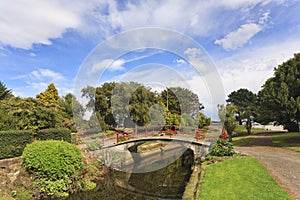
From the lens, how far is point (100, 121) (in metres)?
21.3

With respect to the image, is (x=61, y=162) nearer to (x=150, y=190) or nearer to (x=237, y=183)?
(x=150, y=190)

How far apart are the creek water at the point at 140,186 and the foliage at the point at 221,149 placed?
7.10ft

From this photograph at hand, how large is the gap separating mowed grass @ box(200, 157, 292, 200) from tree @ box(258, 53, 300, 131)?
18.6 feet

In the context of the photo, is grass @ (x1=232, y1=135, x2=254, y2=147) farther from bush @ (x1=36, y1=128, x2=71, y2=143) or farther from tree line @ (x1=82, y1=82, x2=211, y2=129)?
bush @ (x1=36, y1=128, x2=71, y2=143)

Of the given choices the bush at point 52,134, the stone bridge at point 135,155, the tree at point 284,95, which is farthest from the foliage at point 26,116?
the tree at point 284,95

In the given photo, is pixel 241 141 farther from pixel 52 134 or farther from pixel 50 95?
pixel 50 95

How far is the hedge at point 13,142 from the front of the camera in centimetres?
898

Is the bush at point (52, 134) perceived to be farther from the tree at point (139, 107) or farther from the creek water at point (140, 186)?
the tree at point (139, 107)

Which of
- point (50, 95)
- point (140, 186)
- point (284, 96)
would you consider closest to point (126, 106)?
point (140, 186)

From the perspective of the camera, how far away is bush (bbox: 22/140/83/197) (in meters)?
8.44

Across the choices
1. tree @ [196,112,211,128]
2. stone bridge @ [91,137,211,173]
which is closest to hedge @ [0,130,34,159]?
stone bridge @ [91,137,211,173]

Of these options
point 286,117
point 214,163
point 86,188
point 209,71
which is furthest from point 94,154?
Result: point 286,117

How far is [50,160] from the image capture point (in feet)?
27.9

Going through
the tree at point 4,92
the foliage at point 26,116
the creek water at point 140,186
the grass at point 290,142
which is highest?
the tree at point 4,92
